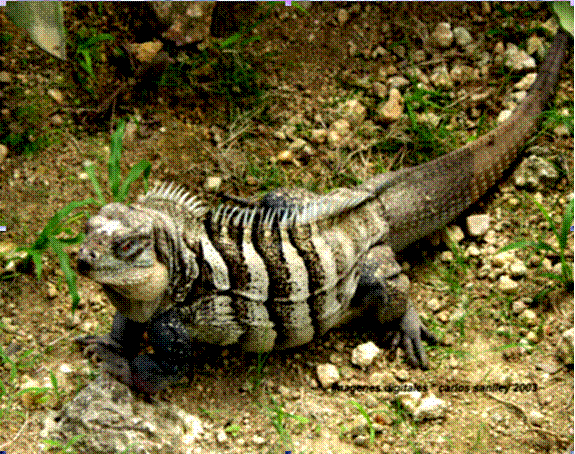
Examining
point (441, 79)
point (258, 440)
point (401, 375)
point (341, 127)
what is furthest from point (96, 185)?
point (441, 79)

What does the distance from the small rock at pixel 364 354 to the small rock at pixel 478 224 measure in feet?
3.34

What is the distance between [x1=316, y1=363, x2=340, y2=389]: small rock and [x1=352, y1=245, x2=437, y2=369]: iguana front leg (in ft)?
1.27

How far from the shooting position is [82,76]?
16.5 feet

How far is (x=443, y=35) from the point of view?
18.7ft

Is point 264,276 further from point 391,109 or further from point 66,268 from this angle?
Answer: point 391,109

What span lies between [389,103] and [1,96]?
7.87 feet

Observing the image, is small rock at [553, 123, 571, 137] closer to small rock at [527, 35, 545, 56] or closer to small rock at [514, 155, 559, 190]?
small rock at [514, 155, 559, 190]

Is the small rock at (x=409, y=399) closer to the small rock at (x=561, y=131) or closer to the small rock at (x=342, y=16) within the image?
the small rock at (x=561, y=131)

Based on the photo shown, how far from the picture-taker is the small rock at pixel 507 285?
473cm

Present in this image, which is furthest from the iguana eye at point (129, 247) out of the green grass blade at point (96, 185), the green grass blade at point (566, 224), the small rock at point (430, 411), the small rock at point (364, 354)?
the green grass blade at point (566, 224)

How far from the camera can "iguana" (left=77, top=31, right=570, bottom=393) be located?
150 inches

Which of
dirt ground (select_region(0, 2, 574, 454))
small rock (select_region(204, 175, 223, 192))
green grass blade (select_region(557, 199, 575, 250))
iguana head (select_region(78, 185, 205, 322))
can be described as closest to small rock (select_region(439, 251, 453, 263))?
dirt ground (select_region(0, 2, 574, 454))

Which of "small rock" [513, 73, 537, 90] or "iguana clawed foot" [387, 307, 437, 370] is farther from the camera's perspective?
"small rock" [513, 73, 537, 90]

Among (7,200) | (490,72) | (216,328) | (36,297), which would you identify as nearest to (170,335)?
(216,328)
